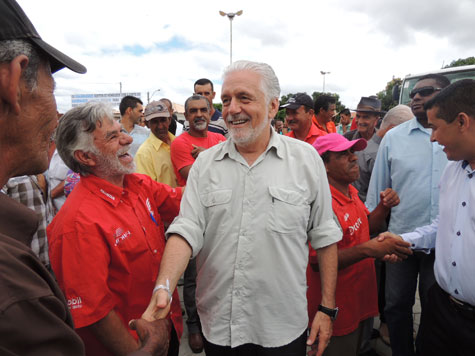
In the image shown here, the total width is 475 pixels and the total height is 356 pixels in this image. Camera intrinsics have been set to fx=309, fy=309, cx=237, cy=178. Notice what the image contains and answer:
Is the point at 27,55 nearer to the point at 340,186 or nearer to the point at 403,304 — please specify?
the point at 340,186

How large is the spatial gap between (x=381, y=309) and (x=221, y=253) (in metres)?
3.02

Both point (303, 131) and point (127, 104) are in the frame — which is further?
point (127, 104)

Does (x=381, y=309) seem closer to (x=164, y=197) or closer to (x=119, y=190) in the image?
(x=164, y=197)

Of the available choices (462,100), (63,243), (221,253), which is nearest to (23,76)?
(63,243)

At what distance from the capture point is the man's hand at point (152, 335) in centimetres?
125

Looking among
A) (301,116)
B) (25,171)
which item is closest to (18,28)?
(25,171)

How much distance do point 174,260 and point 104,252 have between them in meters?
0.36

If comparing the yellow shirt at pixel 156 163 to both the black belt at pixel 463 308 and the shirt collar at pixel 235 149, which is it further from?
the black belt at pixel 463 308

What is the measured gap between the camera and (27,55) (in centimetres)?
89

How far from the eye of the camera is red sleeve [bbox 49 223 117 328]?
1.51m

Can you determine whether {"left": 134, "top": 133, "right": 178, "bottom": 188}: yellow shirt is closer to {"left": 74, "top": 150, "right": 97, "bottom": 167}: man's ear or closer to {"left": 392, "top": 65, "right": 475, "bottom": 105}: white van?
{"left": 74, "top": 150, "right": 97, "bottom": 167}: man's ear

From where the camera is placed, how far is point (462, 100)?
74.4 inches

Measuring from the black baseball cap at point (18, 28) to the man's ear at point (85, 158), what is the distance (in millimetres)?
941

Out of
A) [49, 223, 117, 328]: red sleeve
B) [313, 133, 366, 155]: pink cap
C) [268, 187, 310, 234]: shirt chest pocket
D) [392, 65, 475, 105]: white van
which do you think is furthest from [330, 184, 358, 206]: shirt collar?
[392, 65, 475, 105]: white van
